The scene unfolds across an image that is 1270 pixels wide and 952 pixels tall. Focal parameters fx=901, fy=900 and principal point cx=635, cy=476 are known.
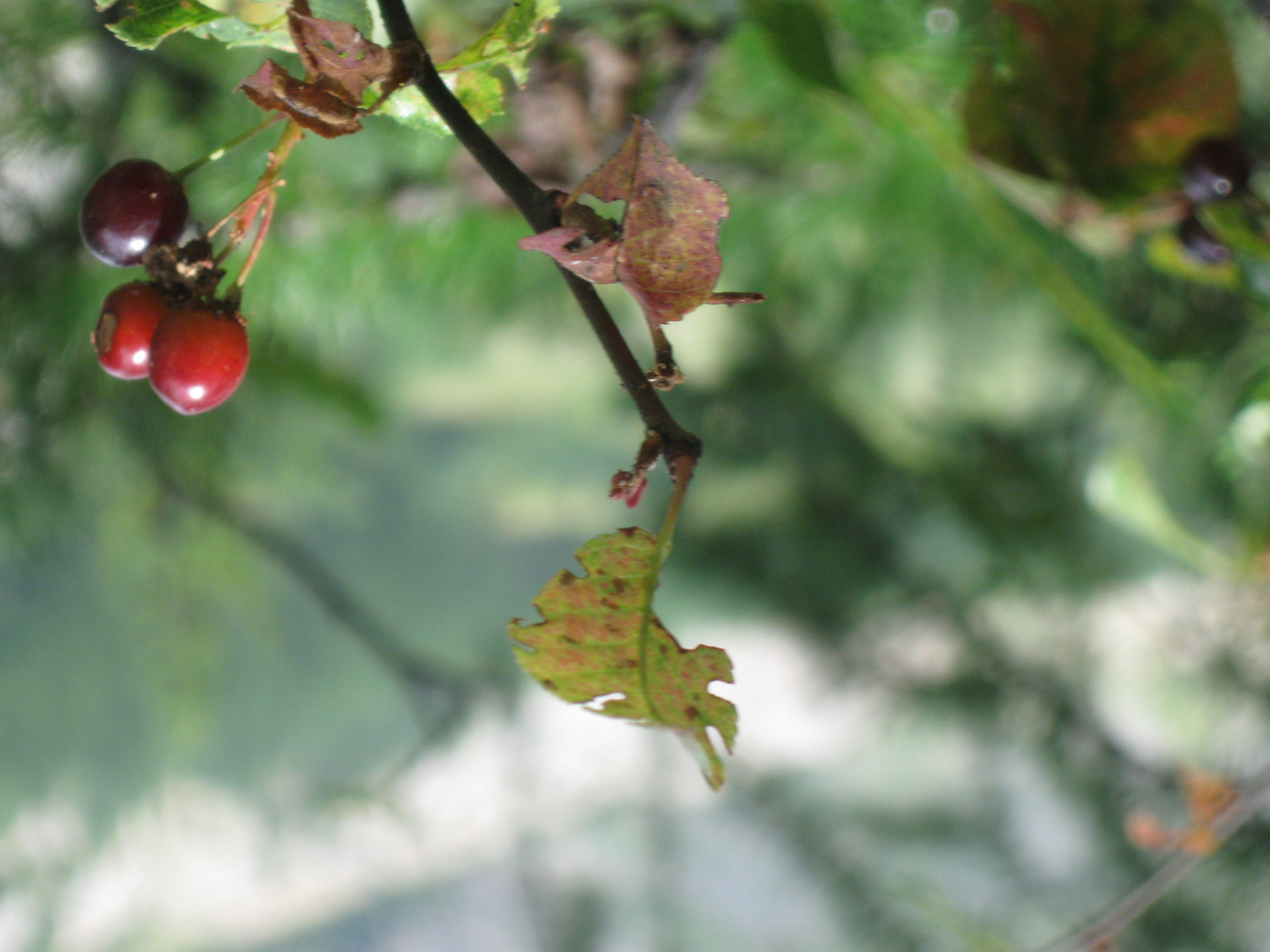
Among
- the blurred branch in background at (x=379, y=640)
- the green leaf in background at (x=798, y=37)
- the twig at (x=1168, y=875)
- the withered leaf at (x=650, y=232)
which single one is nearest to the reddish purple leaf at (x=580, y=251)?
the withered leaf at (x=650, y=232)

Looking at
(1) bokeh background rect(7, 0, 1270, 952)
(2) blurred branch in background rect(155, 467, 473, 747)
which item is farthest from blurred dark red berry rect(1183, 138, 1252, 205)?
(2) blurred branch in background rect(155, 467, 473, 747)

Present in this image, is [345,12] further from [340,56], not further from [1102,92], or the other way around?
[1102,92]

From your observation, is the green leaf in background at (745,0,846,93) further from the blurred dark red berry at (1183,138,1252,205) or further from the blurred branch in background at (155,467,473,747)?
the blurred branch in background at (155,467,473,747)

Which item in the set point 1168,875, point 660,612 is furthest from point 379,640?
point 1168,875

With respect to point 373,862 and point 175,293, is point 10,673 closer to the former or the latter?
point 373,862

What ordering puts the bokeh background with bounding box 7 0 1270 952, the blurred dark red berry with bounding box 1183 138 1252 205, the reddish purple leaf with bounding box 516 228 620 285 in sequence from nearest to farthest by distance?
the reddish purple leaf with bounding box 516 228 620 285, the blurred dark red berry with bounding box 1183 138 1252 205, the bokeh background with bounding box 7 0 1270 952

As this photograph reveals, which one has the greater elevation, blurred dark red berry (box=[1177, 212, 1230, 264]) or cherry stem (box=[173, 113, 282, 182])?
cherry stem (box=[173, 113, 282, 182])

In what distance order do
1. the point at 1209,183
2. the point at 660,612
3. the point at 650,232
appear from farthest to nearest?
the point at 660,612 < the point at 1209,183 < the point at 650,232
